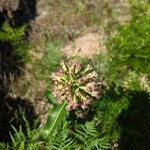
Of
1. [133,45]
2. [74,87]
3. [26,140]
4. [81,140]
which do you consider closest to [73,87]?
[74,87]

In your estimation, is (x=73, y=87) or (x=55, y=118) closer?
(x=73, y=87)

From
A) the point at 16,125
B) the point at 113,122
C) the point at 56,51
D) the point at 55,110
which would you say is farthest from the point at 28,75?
the point at 55,110

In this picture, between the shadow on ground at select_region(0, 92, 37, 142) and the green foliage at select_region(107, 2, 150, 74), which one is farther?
the green foliage at select_region(107, 2, 150, 74)

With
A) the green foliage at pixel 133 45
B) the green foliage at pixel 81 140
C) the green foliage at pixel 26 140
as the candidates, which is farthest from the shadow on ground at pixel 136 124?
the green foliage at pixel 26 140

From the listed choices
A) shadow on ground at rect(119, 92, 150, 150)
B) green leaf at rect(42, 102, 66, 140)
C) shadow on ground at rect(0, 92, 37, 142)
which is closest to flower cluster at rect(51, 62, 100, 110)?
green leaf at rect(42, 102, 66, 140)

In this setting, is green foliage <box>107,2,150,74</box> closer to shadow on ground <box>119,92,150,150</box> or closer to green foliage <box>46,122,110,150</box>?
shadow on ground <box>119,92,150,150</box>

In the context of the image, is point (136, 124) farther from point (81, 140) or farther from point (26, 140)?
point (26, 140)
